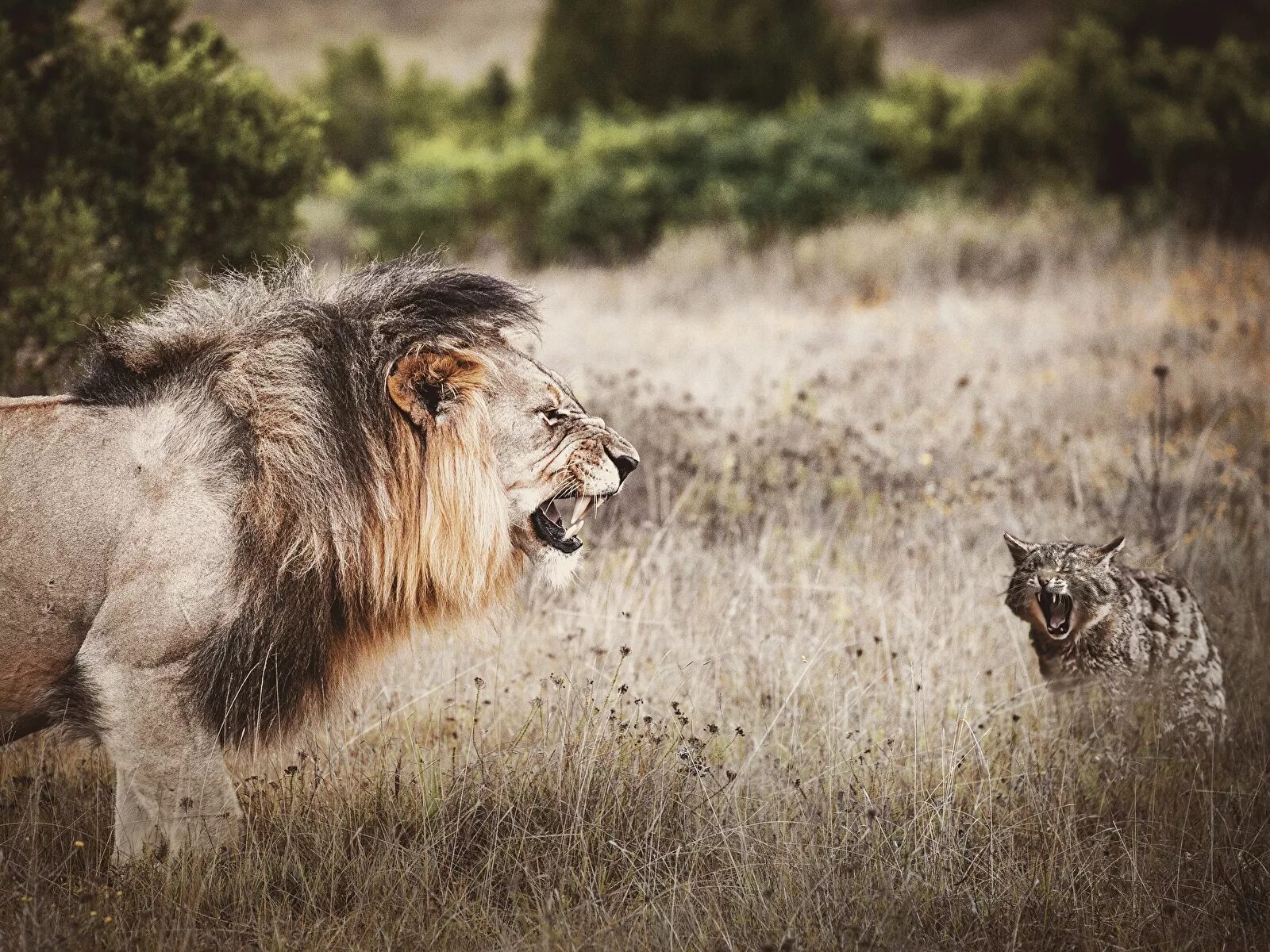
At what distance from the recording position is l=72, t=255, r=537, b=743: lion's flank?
10.4ft

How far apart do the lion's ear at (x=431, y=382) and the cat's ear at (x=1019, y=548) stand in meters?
2.35

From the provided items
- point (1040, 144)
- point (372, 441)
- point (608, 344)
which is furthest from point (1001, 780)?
point (1040, 144)

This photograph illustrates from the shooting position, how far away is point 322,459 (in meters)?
3.29

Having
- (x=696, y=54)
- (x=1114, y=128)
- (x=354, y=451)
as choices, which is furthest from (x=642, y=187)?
(x=354, y=451)

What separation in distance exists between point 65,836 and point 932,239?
45.3 ft

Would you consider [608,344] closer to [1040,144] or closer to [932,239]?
[932,239]

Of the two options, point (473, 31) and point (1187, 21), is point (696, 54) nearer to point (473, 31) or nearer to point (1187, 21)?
point (1187, 21)

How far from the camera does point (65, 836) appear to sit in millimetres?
3521

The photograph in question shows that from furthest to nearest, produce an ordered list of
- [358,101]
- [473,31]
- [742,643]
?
[473,31] → [358,101] → [742,643]

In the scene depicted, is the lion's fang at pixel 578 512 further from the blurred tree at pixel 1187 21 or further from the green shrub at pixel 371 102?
the green shrub at pixel 371 102

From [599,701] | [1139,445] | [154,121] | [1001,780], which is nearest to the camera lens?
[1001,780]

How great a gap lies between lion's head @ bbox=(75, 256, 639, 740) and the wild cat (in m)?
1.84

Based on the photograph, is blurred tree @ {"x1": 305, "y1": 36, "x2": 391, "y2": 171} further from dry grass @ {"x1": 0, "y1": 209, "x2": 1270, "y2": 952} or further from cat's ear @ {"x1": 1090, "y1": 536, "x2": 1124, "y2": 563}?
cat's ear @ {"x1": 1090, "y1": 536, "x2": 1124, "y2": 563}

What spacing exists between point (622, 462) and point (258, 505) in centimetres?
115
